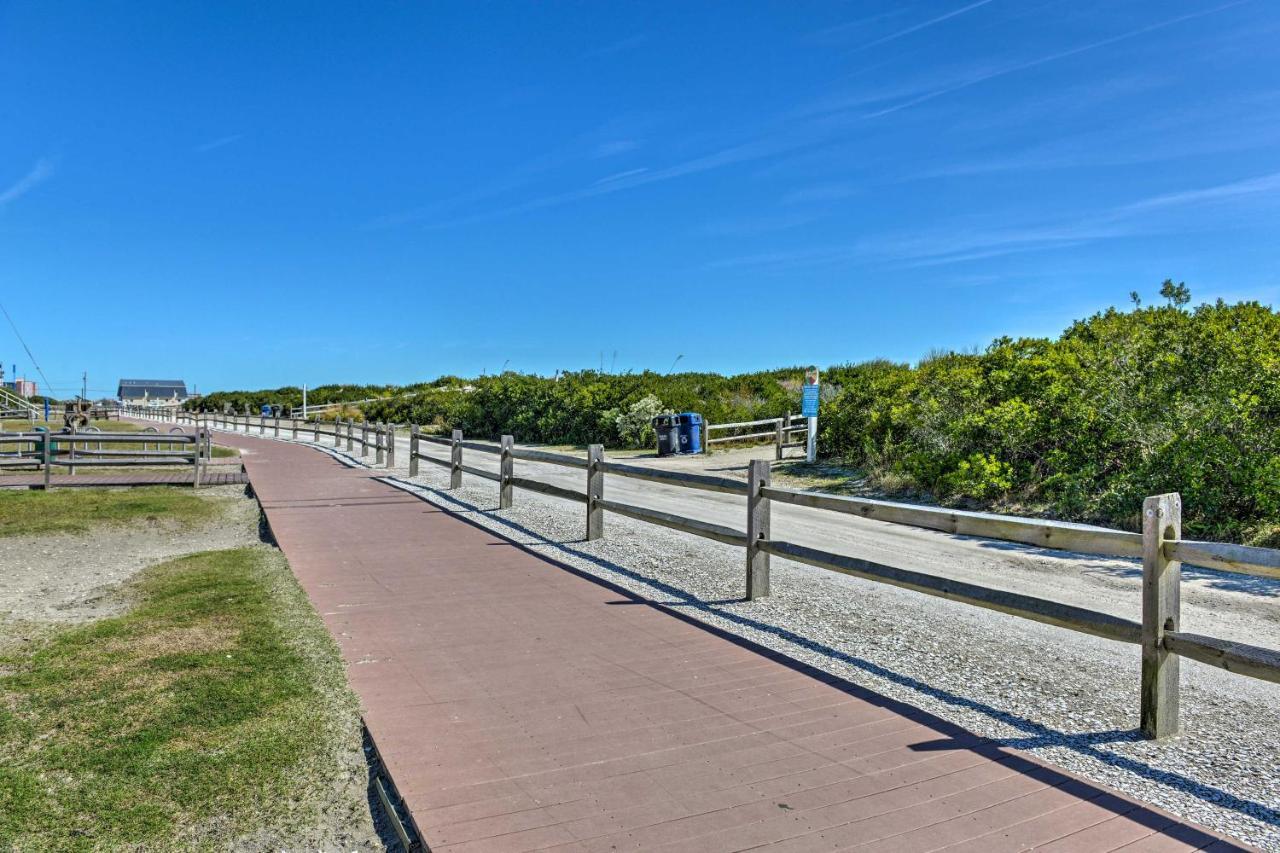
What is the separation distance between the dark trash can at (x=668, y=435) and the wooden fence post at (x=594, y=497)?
50.1 feet

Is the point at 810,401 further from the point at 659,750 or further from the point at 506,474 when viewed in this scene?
the point at 659,750

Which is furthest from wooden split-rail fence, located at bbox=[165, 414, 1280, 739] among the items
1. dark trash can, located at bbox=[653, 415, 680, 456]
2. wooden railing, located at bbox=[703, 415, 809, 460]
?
wooden railing, located at bbox=[703, 415, 809, 460]

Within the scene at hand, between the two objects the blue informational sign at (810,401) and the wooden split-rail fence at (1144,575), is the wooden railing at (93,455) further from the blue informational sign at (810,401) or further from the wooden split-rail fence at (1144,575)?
the wooden split-rail fence at (1144,575)

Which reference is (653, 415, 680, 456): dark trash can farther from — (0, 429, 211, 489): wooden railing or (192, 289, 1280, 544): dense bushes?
(0, 429, 211, 489): wooden railing

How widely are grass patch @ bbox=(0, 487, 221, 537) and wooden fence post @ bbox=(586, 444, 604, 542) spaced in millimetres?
6195

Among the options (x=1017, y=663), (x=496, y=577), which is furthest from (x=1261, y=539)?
(x=496, y=577)

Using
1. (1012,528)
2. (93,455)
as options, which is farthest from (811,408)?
(1012,528)

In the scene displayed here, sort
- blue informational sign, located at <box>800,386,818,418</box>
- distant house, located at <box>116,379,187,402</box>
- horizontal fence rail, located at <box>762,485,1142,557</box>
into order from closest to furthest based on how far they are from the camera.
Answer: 1. horizontal fence rail, located at <box>762,485,1142,557</box>
2. blue informational sign, located at <box>800,386,818,418</box>
3. distant house, located at <box>116,379,187,402</box>

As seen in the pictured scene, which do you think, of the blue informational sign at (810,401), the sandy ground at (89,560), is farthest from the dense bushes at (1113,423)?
the sandy ground at (89,560)

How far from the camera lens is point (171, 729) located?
432cm

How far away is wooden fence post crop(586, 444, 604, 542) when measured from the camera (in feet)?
34.4

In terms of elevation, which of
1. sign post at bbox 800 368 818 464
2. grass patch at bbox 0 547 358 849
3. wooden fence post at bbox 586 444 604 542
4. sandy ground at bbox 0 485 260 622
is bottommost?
sandy ground at bbox 0 485 260 622

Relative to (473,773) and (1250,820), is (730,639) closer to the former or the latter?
(473,773)

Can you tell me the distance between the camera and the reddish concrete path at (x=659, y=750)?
133 inches
